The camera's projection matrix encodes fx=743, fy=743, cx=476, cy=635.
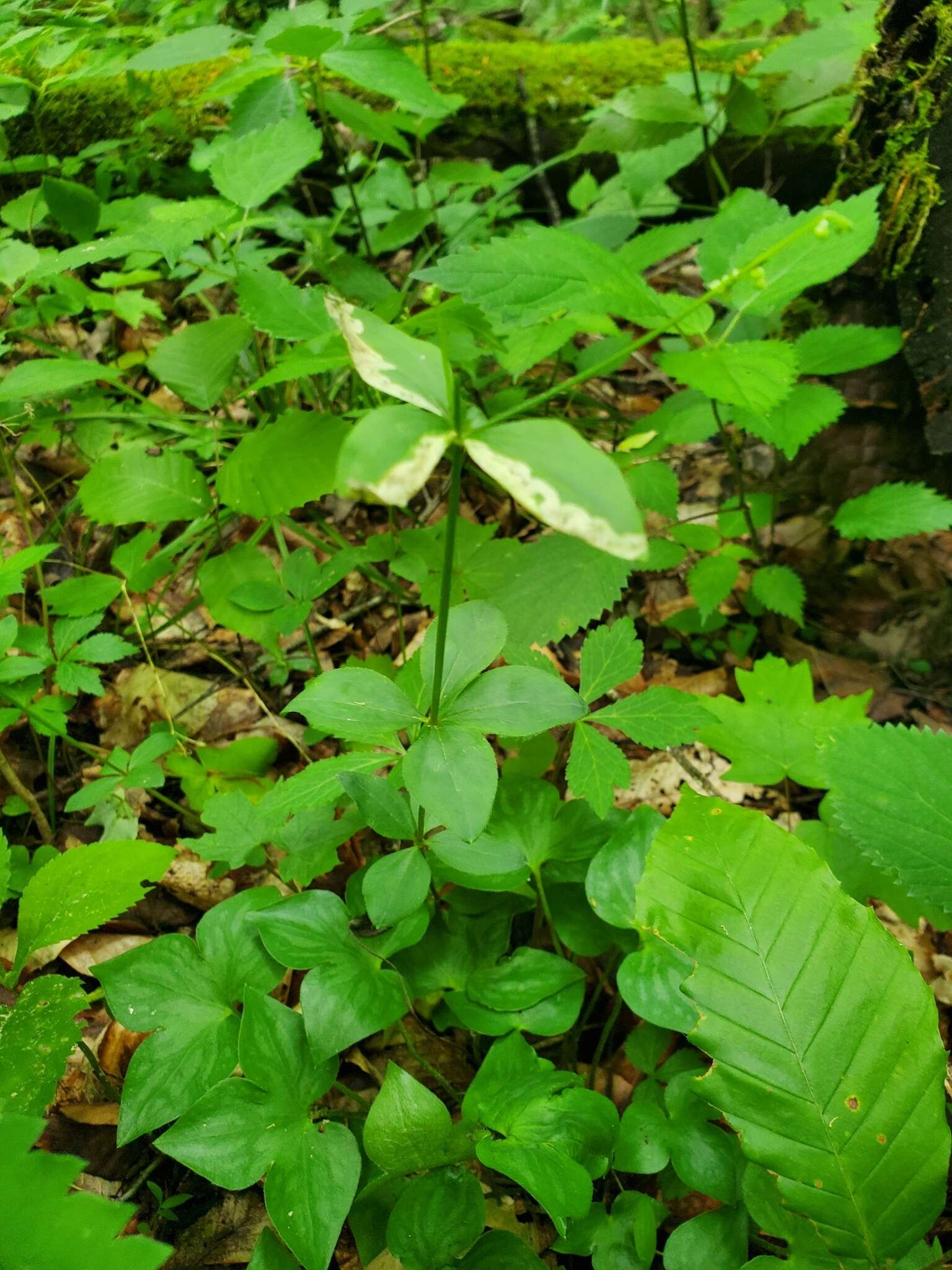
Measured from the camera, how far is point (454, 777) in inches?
33.2

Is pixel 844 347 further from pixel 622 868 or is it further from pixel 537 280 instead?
pixel 622 868

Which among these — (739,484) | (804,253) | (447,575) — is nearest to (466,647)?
(447,575)

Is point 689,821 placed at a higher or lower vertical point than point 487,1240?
higher

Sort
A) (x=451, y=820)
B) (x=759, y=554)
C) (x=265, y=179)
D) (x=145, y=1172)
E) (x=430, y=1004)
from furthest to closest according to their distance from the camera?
1. (x=759, y=554)
2. (x=265, y=179)
3. (x=430, y=1004)
4. (x=145, y=1172)
5. (x=451, y=820)

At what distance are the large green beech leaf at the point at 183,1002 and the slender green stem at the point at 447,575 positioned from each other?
A: 1.60ft

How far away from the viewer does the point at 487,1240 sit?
3.09 feet

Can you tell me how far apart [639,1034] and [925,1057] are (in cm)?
44

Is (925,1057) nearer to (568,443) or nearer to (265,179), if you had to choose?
(568,443)

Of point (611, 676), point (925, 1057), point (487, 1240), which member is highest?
point (611, 676)

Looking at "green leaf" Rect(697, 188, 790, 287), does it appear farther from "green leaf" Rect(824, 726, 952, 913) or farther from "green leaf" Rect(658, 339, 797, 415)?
"green leaf" Rect(824, 726, 952, 913)

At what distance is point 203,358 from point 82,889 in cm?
125

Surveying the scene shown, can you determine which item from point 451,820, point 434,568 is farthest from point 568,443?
point 434,568

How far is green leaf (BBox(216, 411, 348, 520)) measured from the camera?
157 cm

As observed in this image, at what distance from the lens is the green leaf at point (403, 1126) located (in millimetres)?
933
